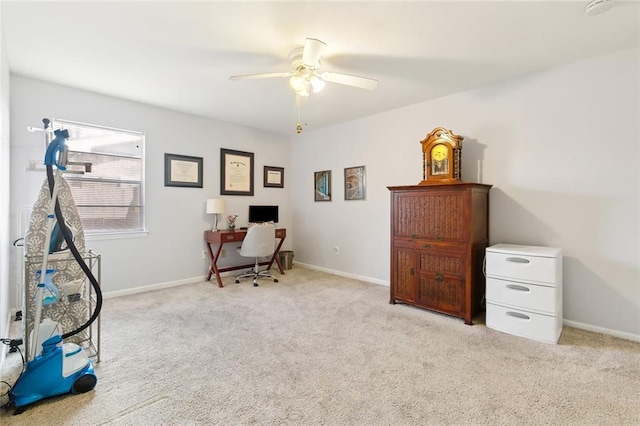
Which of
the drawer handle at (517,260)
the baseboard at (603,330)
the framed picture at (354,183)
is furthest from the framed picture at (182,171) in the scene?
the baseboard at (603,330)

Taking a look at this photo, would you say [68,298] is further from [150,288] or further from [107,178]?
[107,178]

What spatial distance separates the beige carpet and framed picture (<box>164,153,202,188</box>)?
5.65 feet

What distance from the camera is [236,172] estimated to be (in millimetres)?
4711

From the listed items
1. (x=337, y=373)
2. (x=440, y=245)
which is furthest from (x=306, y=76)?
(x=337, y=373)

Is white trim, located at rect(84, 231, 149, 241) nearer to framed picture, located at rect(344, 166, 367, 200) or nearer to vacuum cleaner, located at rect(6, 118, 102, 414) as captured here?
vacuum cleaner, located at rect(6, 118, 102, 414)

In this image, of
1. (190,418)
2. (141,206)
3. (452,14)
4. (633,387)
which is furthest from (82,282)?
(633,387)

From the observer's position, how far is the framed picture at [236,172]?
179 inches

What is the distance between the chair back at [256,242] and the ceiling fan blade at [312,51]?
2.39 m

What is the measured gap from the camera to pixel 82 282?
2.20m

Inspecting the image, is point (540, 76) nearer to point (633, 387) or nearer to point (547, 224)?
point (547, 224)

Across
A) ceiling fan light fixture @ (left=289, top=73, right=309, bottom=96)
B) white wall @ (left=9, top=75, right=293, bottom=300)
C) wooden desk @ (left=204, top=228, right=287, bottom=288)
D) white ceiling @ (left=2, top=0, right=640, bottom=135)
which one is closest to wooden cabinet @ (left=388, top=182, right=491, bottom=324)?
white ceiling @ (left=2, top=0, right=640, bottom=135)

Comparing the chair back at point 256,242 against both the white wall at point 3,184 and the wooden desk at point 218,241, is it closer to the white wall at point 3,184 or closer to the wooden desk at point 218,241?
the wooden desk at point 218,241

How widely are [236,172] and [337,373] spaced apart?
3514 mm

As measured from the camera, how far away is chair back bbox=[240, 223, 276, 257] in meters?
4.08
